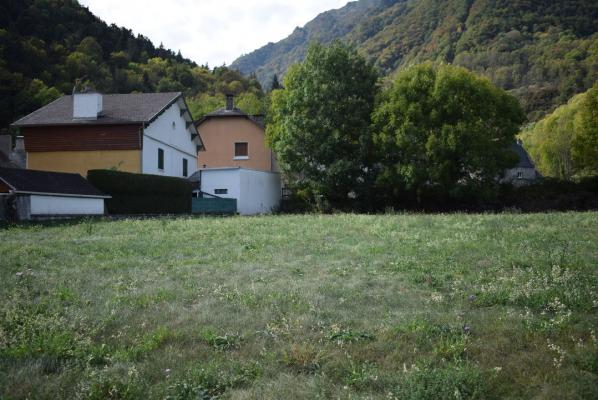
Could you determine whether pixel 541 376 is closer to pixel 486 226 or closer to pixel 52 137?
pixel 486 226

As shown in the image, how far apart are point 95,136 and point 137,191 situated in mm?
9449

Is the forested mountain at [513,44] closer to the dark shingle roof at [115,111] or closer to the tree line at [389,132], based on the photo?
the tree line at [389,132]

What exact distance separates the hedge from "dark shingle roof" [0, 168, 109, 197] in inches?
A: 32.7

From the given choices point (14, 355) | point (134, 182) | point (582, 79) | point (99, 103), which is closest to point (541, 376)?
point (14, 355)

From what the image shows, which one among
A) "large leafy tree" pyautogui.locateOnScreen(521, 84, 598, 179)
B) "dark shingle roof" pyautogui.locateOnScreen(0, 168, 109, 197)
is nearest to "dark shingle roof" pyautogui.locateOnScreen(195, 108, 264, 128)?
"dark shingle roof" pyautogui.locateOnScreen(0, 168, 109, 197)

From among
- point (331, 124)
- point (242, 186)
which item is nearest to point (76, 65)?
point (242, 186)

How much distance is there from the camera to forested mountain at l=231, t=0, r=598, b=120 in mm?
109312

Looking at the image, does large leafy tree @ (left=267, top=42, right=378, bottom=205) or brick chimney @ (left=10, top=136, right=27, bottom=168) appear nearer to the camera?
large leafy tree @ (left=267, top=42, right=378, bottom=205)

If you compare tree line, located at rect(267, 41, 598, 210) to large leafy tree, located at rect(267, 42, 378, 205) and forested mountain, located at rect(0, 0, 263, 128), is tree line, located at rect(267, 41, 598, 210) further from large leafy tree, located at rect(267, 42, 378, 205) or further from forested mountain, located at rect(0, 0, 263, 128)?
forested mountain, located at rect(0, 0, 263, 128)

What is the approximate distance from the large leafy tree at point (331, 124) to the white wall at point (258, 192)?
3.77 metres

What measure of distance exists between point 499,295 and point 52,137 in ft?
125

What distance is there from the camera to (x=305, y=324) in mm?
5422

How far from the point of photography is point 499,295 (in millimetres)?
6574

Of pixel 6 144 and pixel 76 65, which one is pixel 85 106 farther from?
pixel 76 65
